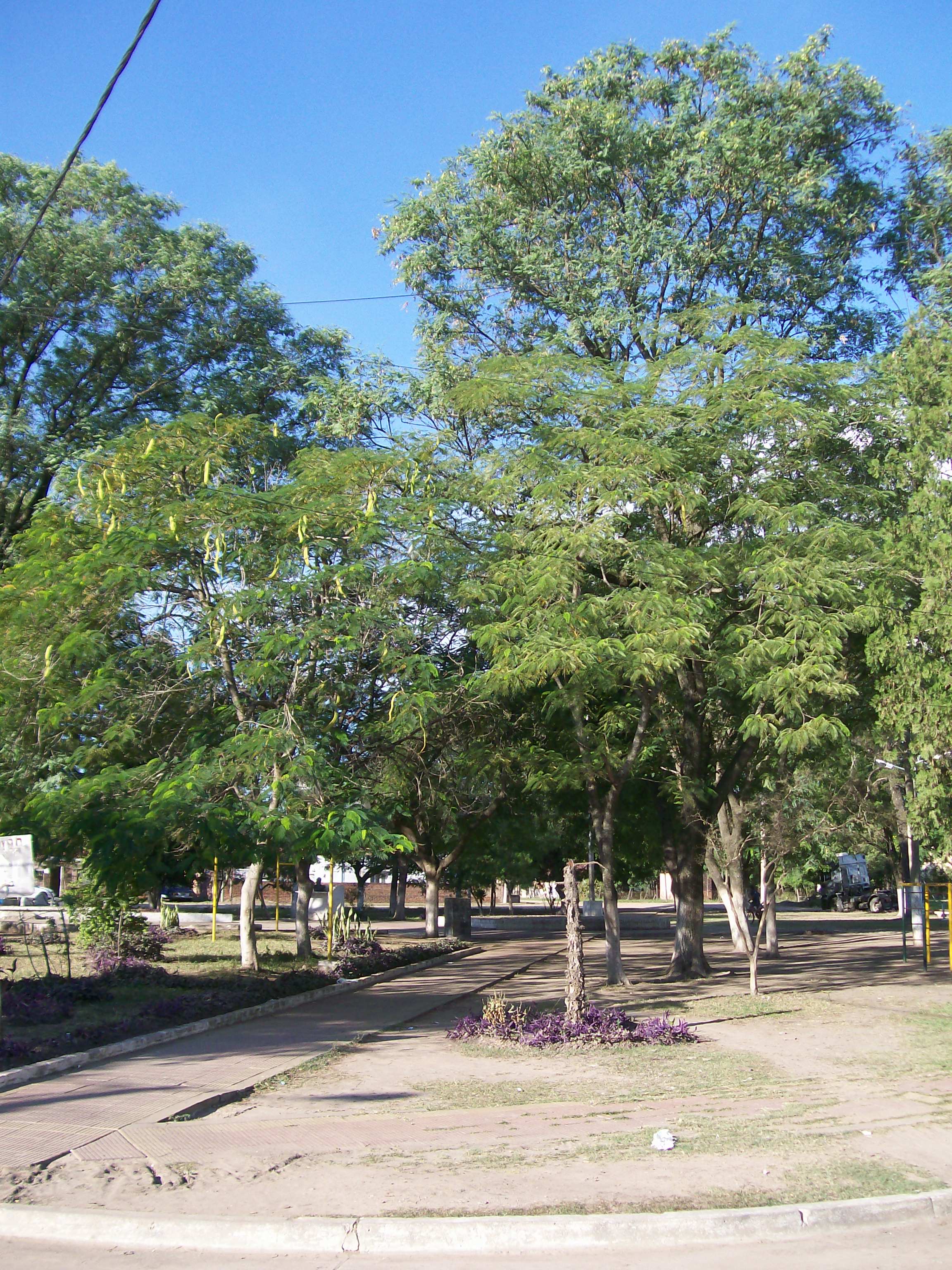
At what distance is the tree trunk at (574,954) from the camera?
44.3 ft

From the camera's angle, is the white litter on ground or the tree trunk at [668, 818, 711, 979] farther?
the tree trunk at [668, 818, 711, 979]

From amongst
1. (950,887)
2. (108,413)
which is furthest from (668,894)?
(108,413)

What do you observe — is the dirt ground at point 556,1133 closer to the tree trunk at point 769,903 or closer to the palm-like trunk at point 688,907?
the palm-like trunk at point 688,907

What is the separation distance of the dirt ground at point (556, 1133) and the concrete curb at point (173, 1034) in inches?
80.0

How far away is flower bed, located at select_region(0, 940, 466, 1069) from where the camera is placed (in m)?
11.6

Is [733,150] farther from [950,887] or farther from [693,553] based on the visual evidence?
[950,887]

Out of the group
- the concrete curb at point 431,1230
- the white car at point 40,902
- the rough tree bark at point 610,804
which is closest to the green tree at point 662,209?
the rough tree bark at point 610,804

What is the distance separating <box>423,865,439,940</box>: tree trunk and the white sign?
24400 millimetres

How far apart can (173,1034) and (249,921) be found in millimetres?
6913

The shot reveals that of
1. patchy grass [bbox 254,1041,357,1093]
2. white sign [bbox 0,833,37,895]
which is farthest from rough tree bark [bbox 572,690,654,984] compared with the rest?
white sign [bbox 0,833,37,895]

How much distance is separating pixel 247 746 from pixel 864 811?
45.3 feet

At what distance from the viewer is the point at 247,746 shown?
13992mm

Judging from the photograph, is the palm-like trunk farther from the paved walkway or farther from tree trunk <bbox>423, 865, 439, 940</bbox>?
the paved walkway

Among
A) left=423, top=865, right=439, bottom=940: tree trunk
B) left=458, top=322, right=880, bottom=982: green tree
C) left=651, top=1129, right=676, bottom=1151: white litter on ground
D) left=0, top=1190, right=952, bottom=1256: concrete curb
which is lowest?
left=423, top=865, right=439, bottom=940: tree trunk
